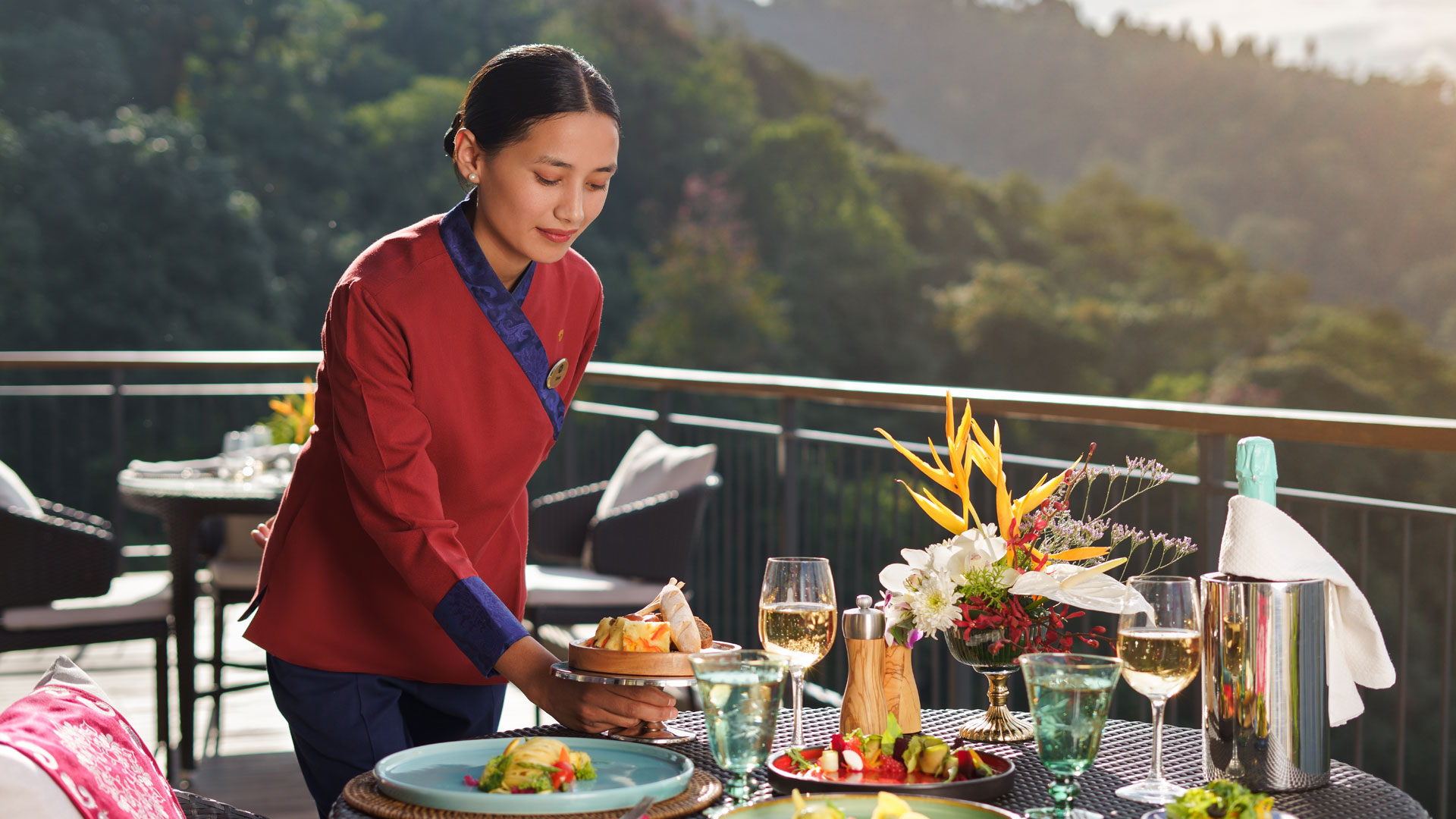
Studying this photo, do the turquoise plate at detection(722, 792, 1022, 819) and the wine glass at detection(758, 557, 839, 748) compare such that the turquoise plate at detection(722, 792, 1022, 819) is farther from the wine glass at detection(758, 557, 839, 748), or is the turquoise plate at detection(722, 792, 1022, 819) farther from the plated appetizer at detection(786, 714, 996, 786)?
the wine glass at detection(758, 557, 839, 748)

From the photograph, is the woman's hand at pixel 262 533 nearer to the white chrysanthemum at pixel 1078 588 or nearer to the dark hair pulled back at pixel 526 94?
the dark hair pulled back at pixel 526 94

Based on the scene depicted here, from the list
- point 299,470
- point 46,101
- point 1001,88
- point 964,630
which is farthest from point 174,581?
point 1001,88

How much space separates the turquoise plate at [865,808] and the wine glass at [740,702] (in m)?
0.04

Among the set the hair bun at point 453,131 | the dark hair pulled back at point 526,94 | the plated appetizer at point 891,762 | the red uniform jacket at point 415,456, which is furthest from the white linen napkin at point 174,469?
the plated appetizer at point 891,762

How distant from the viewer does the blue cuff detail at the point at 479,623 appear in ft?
4.28

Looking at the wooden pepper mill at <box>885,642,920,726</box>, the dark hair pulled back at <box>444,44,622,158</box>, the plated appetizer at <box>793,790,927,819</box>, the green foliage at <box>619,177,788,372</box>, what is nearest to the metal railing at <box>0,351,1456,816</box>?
the wooden pepper mill at <box>885,642,920,726</box>

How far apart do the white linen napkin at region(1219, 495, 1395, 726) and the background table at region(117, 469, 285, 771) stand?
8.85 feet

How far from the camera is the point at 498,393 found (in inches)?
58.2

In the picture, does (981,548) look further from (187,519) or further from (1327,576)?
(187,519)

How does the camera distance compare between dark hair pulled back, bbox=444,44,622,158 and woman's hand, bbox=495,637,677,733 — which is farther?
dark hair pulled back, bbox=444,44,622,158

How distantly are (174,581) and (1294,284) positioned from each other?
24422 mm

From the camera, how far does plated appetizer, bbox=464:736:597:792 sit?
110 centimetres

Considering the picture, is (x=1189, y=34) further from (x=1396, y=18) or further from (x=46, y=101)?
(x=46, y=101)

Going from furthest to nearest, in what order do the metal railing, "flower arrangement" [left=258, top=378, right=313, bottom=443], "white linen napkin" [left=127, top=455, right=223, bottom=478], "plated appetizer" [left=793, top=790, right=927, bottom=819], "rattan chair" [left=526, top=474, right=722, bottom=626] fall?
"flower arrangement" [left=258, top=378, right=313, bottom=443], "white linen napkin" [left=127, top=455, right=223, bottom=478], "rattan chair" [left=526, top=474, right=722, bottom=626], the metal railing, "plated appetizer" [left=793, top=790, right=927, bottom=819]
